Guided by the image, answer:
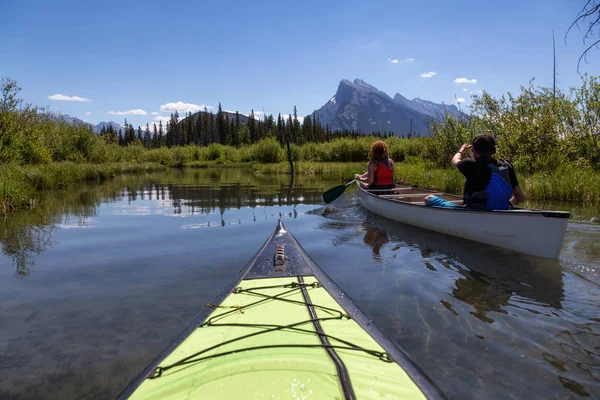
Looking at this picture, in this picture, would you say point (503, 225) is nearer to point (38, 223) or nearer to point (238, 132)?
point (38, 223)

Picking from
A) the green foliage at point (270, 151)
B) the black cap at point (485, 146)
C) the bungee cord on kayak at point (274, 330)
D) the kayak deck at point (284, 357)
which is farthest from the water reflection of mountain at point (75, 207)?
the green foliage at point (270, 151)

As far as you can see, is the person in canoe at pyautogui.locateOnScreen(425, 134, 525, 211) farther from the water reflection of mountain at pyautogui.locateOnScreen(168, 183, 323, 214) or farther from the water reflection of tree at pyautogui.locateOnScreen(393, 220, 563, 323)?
the water reflection of mountain at pyautogui.locateOnScreen(168, 183, 323, 214)

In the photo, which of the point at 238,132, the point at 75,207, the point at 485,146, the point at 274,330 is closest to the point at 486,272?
the point at 485,146

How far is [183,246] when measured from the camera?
7.57m

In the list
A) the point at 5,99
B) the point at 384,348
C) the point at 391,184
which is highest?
the point at 5,99

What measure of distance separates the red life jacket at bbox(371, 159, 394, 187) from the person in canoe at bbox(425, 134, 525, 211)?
4.13 metres

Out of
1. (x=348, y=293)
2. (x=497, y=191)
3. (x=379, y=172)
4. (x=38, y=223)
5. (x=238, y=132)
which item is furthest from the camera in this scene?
(x=238, y=132)

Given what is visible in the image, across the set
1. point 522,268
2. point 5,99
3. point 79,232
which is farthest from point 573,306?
point 5,99

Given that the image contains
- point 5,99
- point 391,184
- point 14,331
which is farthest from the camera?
point 5,99

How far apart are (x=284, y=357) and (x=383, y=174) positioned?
9.20 m

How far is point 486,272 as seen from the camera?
5457 mm

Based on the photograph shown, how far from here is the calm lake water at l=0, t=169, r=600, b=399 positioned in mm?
3094

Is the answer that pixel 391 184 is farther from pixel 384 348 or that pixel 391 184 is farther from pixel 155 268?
pixel 384 348

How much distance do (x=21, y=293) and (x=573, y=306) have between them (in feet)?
23.1
